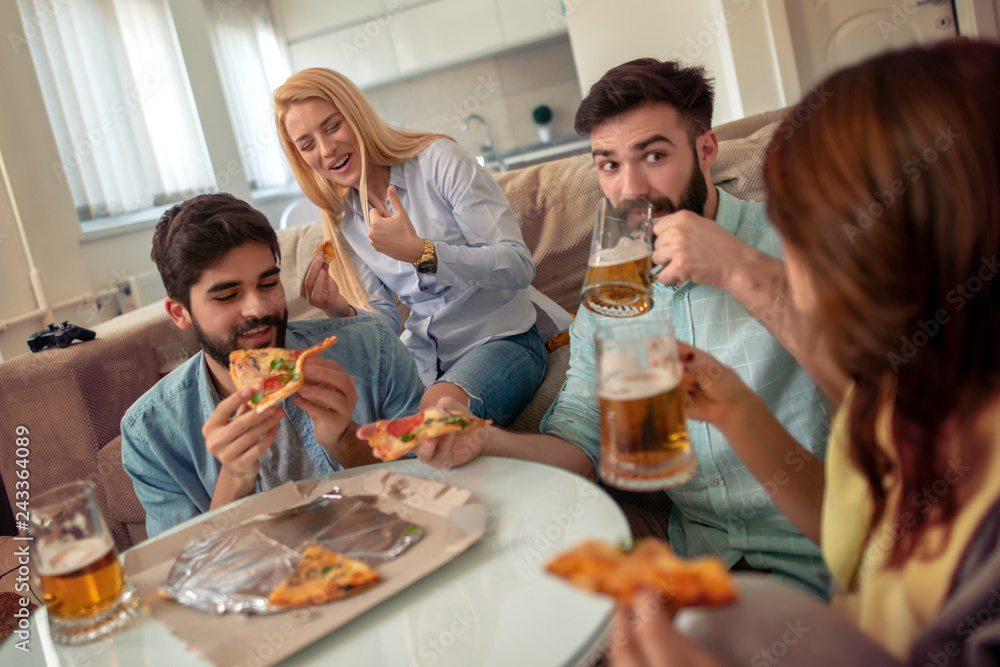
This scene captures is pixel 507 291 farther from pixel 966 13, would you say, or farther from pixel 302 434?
pixel 966 13

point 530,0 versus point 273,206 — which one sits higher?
point 530,0

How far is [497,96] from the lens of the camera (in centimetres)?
635

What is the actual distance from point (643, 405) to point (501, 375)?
51.0 inches

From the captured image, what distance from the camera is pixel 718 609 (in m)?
0.62

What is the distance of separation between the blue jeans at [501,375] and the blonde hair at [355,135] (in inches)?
21.9

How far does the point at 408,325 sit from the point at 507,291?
38 cm

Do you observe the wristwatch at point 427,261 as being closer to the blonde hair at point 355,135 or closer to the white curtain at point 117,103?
the blonde hair at point 355,135

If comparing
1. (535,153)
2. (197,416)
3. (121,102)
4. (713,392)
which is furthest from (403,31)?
(713,392)

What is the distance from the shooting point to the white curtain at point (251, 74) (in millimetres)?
5711

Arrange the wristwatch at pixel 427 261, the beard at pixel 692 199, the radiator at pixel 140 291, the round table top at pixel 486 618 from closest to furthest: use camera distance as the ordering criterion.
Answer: the round table top at pixel 486 618 < the beard at pixel 692 199 < the wristwatch at pixel 427 261 < the radiator at pixel 140 291

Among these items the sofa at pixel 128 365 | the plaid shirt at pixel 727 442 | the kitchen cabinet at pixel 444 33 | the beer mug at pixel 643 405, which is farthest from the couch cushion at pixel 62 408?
the kitchen cabinet at pixel 444 33

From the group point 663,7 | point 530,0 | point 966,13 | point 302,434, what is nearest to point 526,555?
point 302,434

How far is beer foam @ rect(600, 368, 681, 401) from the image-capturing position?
0.90m

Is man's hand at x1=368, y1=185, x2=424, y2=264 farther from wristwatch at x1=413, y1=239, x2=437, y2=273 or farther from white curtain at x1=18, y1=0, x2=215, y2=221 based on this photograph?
white curtain at x1=18, y1=0, x2=215, y2=221
